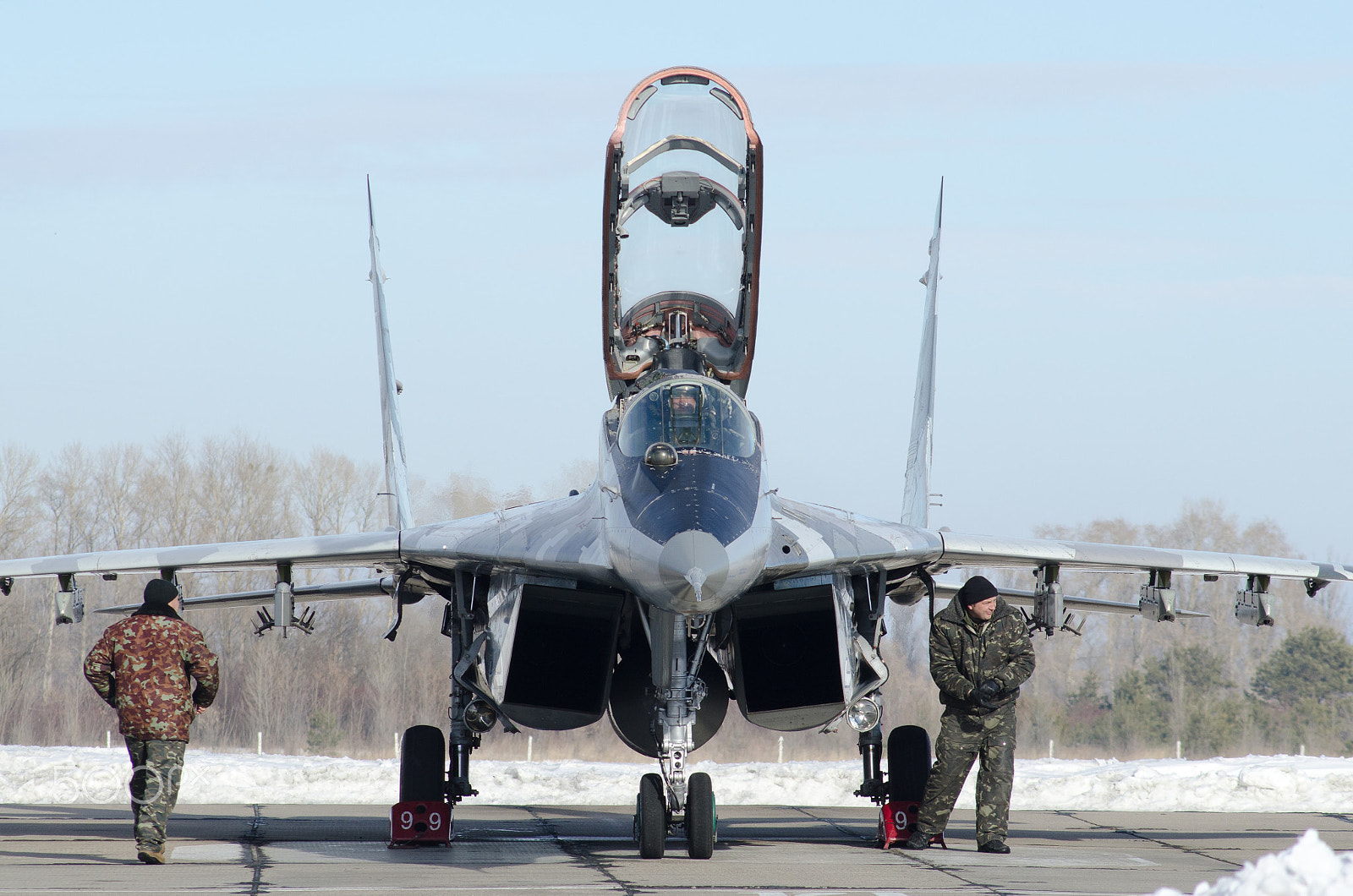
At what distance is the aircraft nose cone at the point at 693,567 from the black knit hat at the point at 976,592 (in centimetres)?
208

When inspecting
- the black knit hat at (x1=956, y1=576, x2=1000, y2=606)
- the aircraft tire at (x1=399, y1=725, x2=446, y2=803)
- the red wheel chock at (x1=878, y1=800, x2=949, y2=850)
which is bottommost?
the red wheel chock at (x1=878, y1=800, x2=949, y2=850)

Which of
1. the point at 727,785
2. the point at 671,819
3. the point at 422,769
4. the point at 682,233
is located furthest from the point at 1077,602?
the point at 422,769

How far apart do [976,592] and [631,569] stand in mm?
2321

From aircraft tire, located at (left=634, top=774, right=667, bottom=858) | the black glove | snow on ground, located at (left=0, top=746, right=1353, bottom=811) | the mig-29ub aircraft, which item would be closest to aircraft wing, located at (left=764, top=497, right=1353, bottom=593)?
the mig-29ub aircraft

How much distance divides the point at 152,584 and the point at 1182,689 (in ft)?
109

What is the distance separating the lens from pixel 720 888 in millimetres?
6543

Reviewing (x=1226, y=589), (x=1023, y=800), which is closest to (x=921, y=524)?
(x=1023, y=800)

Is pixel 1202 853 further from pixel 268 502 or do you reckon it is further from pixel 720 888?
pixel 268 502

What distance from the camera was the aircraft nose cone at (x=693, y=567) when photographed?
22.6 ft

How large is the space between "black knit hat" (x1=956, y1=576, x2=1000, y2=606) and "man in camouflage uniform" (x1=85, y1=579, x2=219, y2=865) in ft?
14.7

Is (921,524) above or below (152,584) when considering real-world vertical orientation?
above

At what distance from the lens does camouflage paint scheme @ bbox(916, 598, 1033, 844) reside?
8359mm

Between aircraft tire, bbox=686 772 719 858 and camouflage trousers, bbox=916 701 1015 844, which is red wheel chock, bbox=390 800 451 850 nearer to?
aircraft tire, bbox=686 772 719 858

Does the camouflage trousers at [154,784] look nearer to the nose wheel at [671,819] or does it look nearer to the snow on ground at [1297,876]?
the nose wheel at [671,819]
